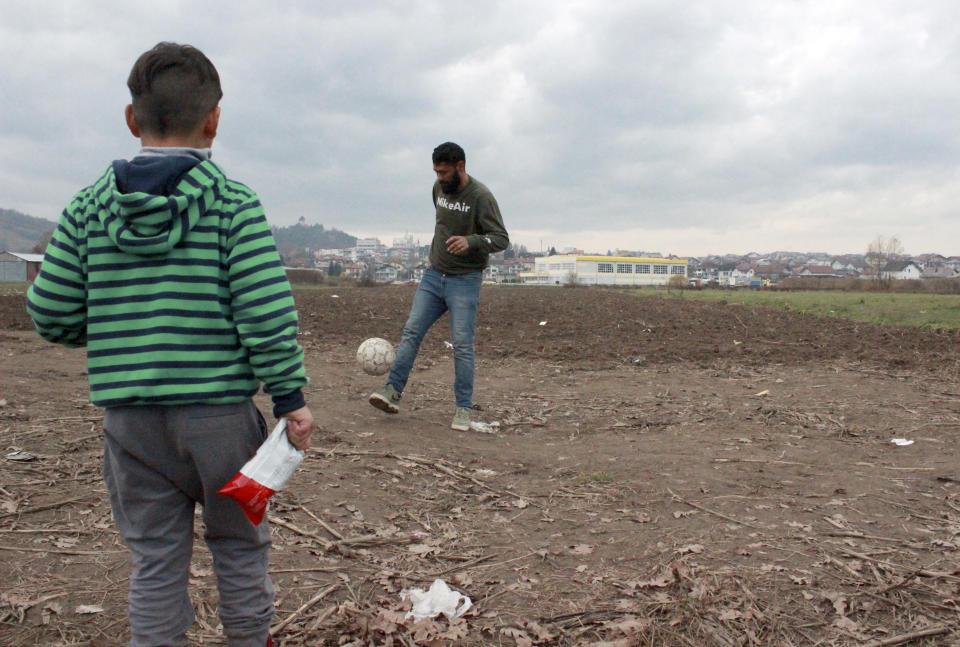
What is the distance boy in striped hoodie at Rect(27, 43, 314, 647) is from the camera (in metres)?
1.94

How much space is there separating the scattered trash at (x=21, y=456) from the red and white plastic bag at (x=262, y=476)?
2.98 m

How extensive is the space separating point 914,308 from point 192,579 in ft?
78.7

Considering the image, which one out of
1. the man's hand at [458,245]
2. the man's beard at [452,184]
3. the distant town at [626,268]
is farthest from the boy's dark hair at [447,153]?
the distant town at [626,268]

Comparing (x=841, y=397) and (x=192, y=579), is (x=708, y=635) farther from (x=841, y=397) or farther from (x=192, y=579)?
(x=841, y=397)

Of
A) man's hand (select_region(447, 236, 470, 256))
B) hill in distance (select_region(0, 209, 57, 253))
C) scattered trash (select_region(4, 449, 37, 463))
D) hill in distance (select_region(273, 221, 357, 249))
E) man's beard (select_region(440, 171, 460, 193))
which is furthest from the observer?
hill in distance (select_region(273, 221, 357, 249))

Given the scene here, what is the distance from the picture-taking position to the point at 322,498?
3934 millimetres

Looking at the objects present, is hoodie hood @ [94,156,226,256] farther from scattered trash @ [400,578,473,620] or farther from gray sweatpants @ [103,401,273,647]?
scattered trash @ [400,578,473,620]

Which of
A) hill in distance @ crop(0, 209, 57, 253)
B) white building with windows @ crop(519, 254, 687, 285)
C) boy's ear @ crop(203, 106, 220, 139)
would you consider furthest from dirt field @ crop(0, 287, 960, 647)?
hill in distance @ crop(0, 209, 57, 253)

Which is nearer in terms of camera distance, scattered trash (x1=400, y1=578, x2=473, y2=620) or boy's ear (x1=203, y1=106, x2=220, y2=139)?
boy's ear (x1=203, y1=106, x2=220, y2=139)

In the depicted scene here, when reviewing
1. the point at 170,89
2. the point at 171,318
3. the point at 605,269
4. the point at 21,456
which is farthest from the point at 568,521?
the point at 605,269

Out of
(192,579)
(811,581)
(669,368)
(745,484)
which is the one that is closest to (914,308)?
(669,368)

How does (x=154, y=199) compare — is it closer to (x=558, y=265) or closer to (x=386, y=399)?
(x=386, y=399)

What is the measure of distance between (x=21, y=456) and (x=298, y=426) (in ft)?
10.3

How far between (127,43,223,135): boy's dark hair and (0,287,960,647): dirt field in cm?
181
